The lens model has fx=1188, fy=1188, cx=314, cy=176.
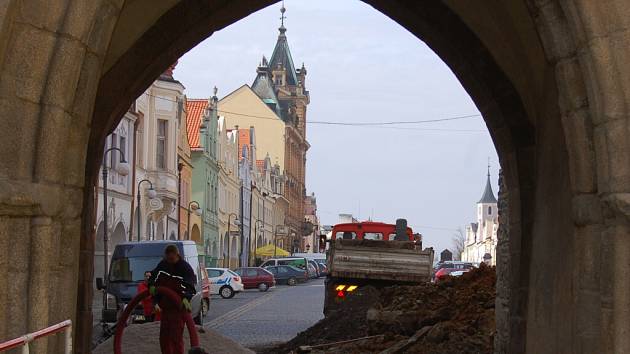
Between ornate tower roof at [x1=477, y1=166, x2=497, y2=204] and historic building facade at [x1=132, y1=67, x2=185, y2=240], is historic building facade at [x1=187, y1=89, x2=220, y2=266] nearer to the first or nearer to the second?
historic building facade at [x1=132, y1=67, x2=185, y2=240]

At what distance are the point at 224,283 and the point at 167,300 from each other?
30271 millimetres

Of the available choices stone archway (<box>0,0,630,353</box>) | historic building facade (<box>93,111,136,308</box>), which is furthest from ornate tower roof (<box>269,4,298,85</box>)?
stone archway (<box>0,0,630,353</box>)

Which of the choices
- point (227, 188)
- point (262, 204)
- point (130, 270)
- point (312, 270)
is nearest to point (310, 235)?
point (262, 204)

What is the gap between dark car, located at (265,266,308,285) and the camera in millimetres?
57000

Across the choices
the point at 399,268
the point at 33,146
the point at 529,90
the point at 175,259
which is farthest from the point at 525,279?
the point at 399,268

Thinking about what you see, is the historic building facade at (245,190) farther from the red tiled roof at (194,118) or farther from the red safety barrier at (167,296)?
the red safety barrier at (167,296)

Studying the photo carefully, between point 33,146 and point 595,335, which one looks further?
point 595,335

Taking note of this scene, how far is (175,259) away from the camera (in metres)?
12.2

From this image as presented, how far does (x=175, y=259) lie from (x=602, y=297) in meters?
6.24

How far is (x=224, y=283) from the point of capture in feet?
139

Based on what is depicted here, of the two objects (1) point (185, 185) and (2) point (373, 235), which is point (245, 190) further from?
(2) point (373, 235)

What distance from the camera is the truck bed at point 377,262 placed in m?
22.9

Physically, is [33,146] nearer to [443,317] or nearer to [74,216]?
[74,216]

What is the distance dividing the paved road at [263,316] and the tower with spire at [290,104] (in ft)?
231
